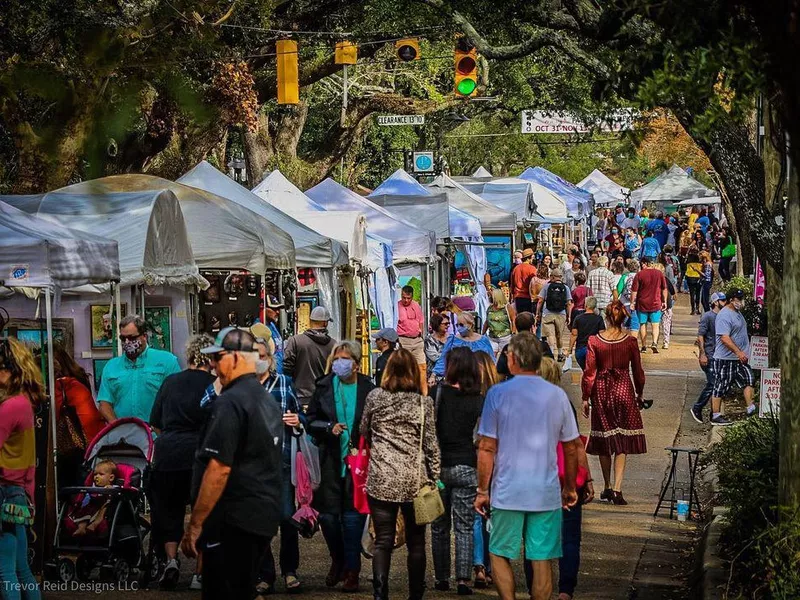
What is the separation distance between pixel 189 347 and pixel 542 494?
2.74 metres

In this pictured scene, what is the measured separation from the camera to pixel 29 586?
7.02 meters

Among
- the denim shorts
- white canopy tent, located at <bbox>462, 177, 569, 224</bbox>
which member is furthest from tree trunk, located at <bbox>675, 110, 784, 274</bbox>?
white canopy tent, located at <bbox>462, 177, 569, 224</bbox>

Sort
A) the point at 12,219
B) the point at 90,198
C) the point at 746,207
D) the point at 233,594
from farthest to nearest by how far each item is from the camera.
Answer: the point at 746,207 → the point at 12,219 → the point at 233,594 → the point at 90,198

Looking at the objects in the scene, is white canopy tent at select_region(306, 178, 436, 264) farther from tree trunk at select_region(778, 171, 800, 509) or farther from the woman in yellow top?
tree trunk at select_region(778, 171, 800, 509)

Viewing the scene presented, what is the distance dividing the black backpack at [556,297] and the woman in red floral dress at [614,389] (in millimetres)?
10155

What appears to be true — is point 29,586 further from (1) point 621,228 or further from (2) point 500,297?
(1) point 621,228

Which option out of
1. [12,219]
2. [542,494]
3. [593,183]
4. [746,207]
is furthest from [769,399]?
[593,183]

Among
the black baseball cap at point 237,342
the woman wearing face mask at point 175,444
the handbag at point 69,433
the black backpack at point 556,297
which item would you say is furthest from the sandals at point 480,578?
the black backpack at point 556,297

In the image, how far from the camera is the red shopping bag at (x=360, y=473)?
8.23 metres

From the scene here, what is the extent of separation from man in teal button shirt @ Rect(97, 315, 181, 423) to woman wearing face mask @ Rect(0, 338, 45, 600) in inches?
102

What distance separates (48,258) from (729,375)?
1002cm

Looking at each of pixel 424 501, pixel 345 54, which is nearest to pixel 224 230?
pixel 424 501

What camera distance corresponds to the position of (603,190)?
55.2m

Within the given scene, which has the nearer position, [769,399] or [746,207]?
[746,207]
